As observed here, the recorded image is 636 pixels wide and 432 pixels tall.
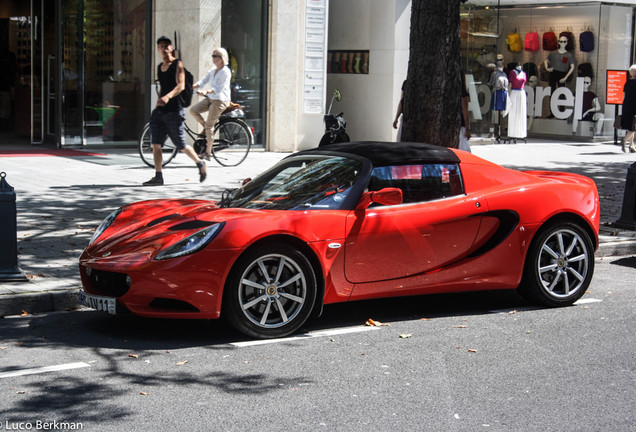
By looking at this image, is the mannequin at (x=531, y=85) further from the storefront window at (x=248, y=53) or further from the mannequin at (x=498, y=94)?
the storefront window at (x=248, y=53)

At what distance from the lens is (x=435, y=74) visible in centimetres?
966

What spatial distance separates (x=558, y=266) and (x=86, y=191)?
22.8ft

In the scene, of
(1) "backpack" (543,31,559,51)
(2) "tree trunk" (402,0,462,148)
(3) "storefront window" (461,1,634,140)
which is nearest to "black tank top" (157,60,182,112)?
(2) "tree trunk" (402,0,462,148)

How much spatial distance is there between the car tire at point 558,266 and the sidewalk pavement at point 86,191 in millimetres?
2586

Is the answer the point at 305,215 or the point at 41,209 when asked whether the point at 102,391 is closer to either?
the point at 305,215

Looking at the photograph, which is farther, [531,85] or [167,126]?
[531,85]

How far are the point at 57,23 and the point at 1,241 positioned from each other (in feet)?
36.7

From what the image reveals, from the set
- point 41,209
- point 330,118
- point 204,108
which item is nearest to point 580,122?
point 330,118

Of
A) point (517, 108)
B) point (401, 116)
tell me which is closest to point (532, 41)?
point (517, 108)

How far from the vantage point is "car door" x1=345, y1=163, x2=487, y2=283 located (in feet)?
21.2

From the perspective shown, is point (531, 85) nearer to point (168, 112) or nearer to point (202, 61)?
point (202, 61)

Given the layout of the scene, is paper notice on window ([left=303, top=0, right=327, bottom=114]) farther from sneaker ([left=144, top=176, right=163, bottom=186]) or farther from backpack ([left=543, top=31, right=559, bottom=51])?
backpack ([left=543, top=31, right=559, bottom=51])

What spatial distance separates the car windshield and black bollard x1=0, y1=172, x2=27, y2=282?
5.52 feet

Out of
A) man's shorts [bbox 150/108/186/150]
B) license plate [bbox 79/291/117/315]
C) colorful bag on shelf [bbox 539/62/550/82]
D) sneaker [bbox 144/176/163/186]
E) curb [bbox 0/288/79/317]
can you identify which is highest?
A: colorful bag on shelf [bbox 539/62/550/82]
